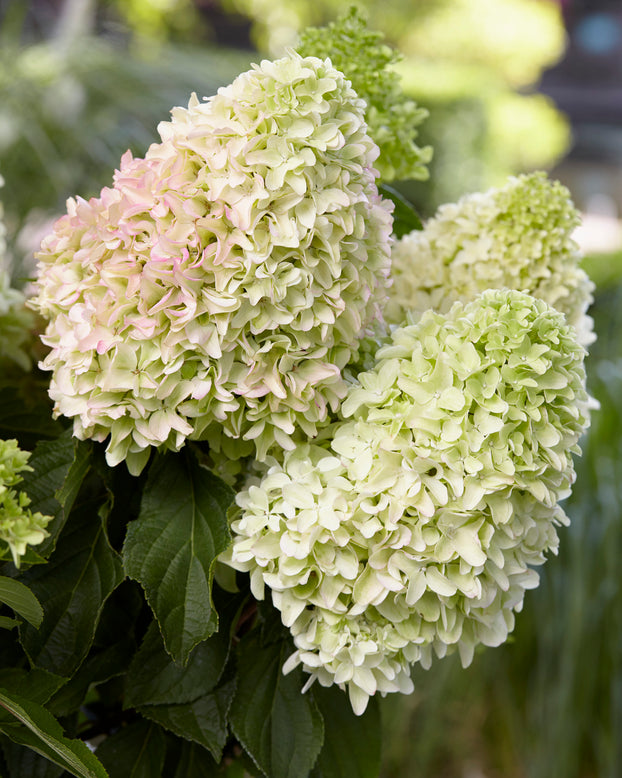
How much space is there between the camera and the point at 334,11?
21.3 feet

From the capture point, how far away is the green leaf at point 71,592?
1.40ft

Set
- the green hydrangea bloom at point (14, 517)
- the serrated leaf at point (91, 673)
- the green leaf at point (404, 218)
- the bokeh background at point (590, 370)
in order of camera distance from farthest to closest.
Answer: the bokeh background at point (590, 370) → the green leaf at point (404, 218) → the serrated leaf at point (91, 673) → the green hydrangea bloom at point (14, 517)

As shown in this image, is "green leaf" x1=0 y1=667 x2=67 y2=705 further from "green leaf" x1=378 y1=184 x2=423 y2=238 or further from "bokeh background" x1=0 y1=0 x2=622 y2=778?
"green leaf" x1=378 y1=184 x2=423 y2=238

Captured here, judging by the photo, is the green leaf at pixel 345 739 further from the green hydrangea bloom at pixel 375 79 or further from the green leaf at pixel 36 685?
the green hydrangea bloom at pixel 375 79

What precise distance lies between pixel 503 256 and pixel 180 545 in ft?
0.87

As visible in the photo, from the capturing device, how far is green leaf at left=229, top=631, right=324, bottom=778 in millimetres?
445

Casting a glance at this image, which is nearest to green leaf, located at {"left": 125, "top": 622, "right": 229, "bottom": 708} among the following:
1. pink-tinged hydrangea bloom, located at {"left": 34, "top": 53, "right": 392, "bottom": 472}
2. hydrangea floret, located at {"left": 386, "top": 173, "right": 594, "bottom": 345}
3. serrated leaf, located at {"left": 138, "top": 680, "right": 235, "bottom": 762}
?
serrated leaf, located at {"left": 138, "top": 680, "right": 235, "bottom": 762}

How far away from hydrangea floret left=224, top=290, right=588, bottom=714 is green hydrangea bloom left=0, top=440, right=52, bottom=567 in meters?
0.10

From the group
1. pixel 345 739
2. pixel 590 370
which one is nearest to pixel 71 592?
pixel 345 739

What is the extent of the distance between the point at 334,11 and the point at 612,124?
156 inches

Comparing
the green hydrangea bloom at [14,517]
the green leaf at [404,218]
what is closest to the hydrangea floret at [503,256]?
the green leaf at [404,218]

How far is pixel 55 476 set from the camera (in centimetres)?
44

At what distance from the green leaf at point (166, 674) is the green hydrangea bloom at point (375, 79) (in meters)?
0.31

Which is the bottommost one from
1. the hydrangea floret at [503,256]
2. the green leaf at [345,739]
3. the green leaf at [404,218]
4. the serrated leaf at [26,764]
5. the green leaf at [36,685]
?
the serrated leaf at [26,764]
